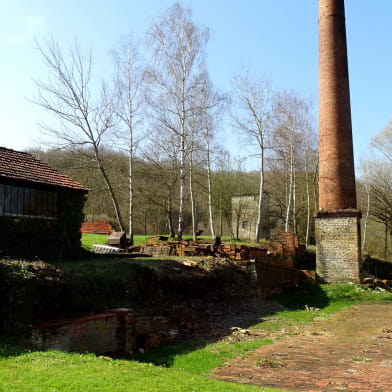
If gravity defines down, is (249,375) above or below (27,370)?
below

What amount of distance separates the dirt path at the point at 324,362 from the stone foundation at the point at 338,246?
6578mm

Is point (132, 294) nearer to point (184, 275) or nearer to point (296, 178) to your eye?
point (184, 275)


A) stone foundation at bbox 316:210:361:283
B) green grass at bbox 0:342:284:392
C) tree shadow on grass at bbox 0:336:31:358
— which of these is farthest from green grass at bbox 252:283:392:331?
tree shadow on grass at bbox 0:336:31:358

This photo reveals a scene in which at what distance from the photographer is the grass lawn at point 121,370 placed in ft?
17.5

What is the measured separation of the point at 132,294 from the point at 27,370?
5.69 m

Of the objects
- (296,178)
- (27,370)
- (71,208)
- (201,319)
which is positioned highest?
(296,178)

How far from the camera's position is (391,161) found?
102 ft

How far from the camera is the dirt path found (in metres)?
6.89

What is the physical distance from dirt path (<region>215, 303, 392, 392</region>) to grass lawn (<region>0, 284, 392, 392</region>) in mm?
590

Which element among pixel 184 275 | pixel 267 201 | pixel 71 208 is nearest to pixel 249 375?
pixel 184 275

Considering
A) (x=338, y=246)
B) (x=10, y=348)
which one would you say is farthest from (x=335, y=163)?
(x=10, y=348)

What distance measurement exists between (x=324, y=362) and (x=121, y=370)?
4.31 m

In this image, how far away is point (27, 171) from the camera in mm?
13633

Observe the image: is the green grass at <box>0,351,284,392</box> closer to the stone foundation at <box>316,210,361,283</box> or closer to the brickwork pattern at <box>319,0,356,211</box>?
the stone foundation at <box>316,210,361,283</box>
